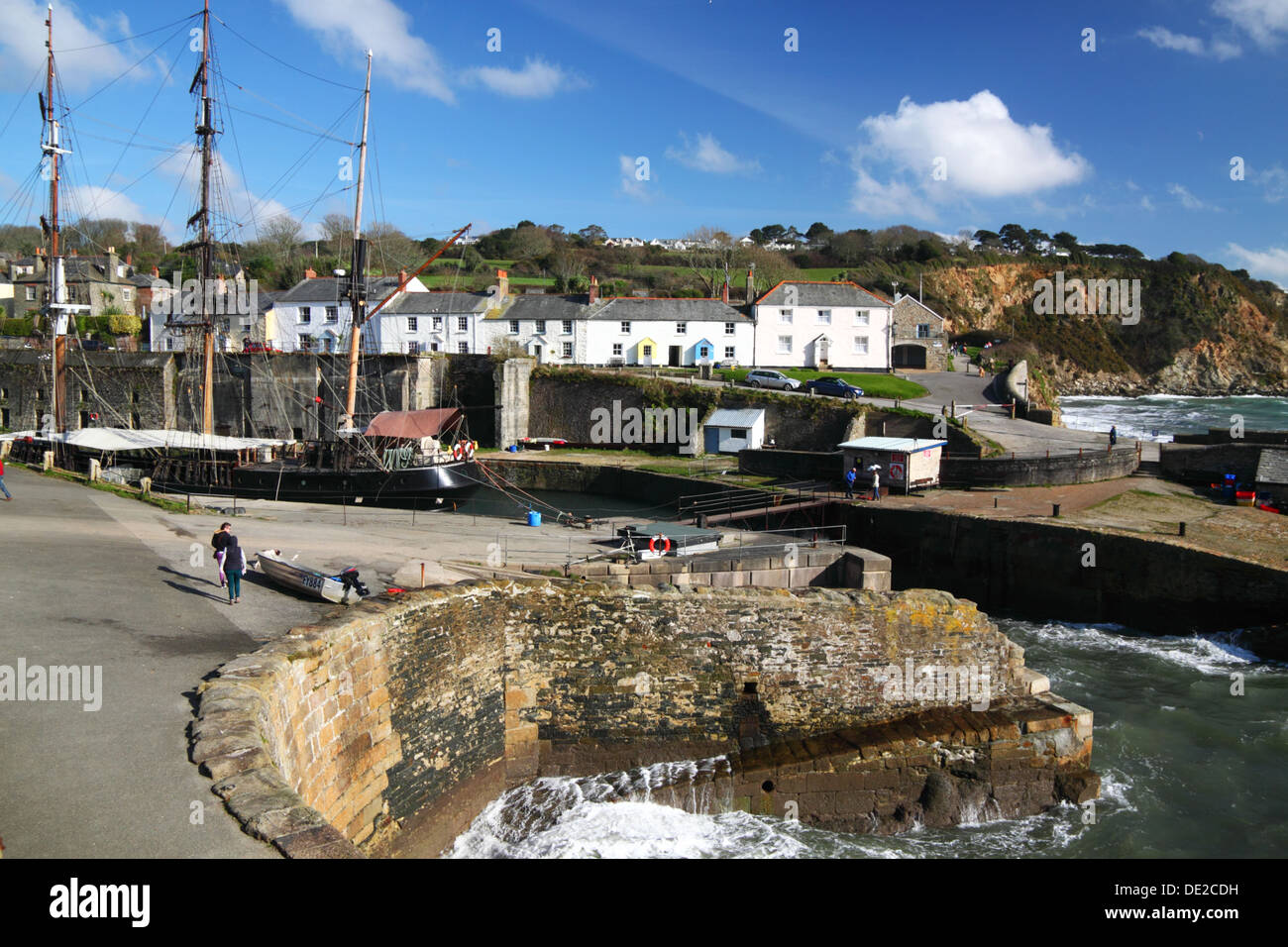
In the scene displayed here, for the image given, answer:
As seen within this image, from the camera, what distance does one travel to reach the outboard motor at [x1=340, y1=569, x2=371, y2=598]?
511 inches

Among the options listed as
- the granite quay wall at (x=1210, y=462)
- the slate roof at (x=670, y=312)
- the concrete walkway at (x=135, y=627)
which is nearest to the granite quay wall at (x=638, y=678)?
the concrete walkway at (x=135, y=627)

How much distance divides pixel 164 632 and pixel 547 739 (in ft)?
Answer: 18.1

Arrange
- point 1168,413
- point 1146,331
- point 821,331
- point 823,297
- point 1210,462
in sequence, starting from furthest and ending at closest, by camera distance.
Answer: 1. point 1146,331
2. point 1168,413
3. point 823,297
4. point 821,331
5. point 1210,462

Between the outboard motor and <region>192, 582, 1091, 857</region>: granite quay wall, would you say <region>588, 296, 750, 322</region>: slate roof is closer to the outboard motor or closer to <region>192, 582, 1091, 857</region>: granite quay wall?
<region>192, 582, 1091, 857</region>: granite quay wall

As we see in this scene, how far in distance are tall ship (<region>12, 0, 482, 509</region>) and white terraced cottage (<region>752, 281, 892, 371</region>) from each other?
20284mm

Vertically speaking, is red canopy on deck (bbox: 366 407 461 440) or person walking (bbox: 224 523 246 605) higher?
red canopy on deck (bbox: 366 407 461 440)

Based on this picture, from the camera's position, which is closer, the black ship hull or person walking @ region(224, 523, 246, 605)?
person walking @ region(224, 523, 246, 605)

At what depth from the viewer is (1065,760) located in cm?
1310

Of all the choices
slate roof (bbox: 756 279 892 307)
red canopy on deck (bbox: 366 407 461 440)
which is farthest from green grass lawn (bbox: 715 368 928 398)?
red canopy on deck (bbox: 366 407 461 440)

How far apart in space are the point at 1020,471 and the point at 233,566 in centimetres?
2368

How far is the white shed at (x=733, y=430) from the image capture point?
118ft

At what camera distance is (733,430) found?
36219 mm

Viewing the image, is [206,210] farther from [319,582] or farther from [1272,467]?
[1272,467]

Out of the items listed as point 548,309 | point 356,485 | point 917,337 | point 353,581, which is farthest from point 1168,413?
point 353,581
